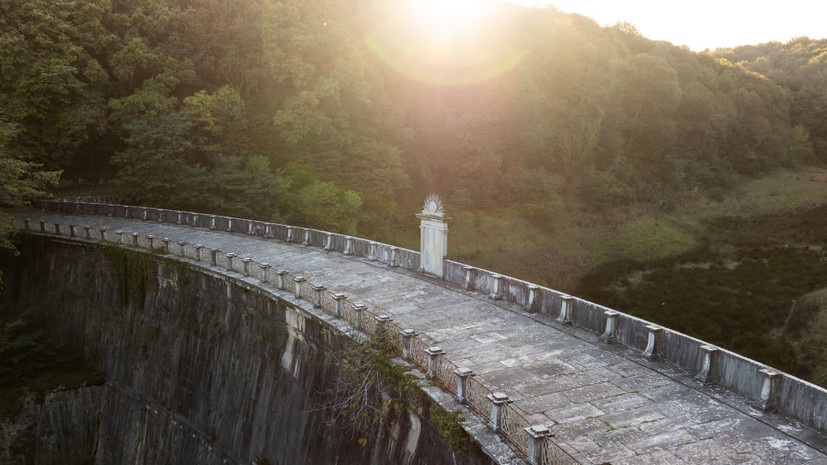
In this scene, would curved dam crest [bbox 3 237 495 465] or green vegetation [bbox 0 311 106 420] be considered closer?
curved dam crest [bbox 3 237 495 465]

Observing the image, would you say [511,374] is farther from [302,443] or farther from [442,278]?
[442,278]

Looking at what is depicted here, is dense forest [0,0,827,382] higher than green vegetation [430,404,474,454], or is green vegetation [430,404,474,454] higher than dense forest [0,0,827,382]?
dense forest [0,0,827,382]

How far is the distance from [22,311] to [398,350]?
75.8ft

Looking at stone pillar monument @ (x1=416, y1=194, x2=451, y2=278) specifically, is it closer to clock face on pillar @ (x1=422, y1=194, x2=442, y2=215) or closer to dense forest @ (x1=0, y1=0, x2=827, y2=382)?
clock face on pillar @ (x1=422, y1=194, x2=442, y2=215)

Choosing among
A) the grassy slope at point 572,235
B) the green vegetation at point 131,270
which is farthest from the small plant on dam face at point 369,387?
the grassy slope at point 572,235

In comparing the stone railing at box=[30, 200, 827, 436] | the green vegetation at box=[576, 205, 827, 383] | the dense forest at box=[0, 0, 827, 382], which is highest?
the dense forest at box=[0, 0, 827, 382]

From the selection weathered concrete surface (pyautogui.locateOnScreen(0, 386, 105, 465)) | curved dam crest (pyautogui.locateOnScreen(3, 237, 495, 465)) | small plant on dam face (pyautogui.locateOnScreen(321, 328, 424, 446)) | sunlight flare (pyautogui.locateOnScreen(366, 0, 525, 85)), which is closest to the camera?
small plant on dam face (pyautogui.locateOnScreen(321, 328, 424, 446))

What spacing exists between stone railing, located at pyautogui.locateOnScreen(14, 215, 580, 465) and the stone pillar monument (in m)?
3.83

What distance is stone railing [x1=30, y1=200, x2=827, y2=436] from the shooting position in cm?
912

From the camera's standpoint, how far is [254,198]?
34875 millimetres

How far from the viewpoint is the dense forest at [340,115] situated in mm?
32531

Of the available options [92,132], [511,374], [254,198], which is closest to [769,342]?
[511,374]

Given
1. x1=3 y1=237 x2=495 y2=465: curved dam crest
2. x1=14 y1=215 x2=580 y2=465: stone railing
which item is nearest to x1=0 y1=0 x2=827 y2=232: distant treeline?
x1=3 y1=237 x2=495 y2=465: curved dam crest

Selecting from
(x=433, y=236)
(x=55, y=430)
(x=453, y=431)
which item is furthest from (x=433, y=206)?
(x=55, y=430)
